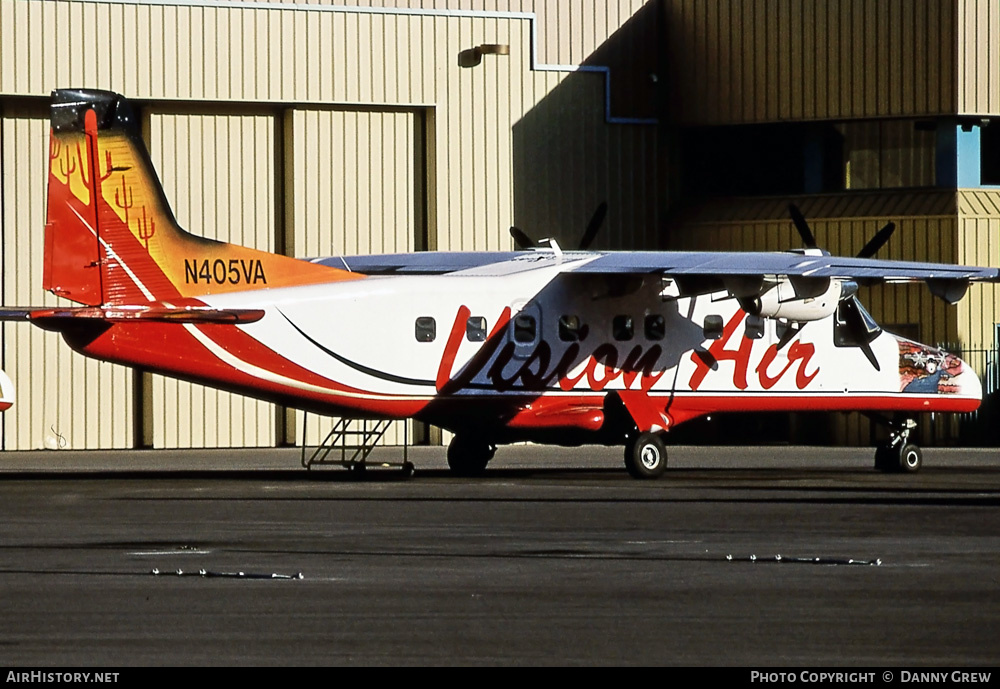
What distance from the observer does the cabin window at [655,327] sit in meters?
32.2

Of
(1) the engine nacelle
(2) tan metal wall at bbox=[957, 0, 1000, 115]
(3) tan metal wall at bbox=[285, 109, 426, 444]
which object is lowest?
(1) the engine nacelle

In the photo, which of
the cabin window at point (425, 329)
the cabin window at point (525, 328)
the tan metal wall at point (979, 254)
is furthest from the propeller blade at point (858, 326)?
the tan metal wall at point (979, 254)

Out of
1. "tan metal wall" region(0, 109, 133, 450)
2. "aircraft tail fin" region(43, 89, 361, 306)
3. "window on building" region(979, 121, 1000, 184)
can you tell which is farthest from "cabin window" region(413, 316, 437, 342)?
"window on building" region(979, 121, 1000, 184)

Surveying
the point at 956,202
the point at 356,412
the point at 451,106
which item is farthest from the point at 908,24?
the point at 356,412

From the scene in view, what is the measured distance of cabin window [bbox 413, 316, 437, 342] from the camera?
1196 inches

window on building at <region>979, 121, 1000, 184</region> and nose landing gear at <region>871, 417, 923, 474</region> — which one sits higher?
window on building at <region>979, 121, 1000, 184</region>

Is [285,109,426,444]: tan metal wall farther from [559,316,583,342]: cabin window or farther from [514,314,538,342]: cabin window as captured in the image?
[514,314,538,342]: cabin window

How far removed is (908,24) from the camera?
44312 mm

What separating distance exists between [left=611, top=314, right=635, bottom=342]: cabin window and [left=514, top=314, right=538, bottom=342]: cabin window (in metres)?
1.52

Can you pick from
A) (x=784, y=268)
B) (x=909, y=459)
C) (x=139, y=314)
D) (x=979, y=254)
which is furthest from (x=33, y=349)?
(x=979, y=254)

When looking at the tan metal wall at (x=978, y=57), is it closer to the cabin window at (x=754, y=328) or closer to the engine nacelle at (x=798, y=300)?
the engine nacelle at (x=798, y=300)

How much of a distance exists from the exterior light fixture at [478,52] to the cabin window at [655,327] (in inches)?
599

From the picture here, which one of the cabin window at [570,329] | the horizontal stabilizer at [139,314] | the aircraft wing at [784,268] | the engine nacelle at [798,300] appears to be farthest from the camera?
the engine nacelle at [798,300]

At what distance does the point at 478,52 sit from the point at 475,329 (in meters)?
16.6
